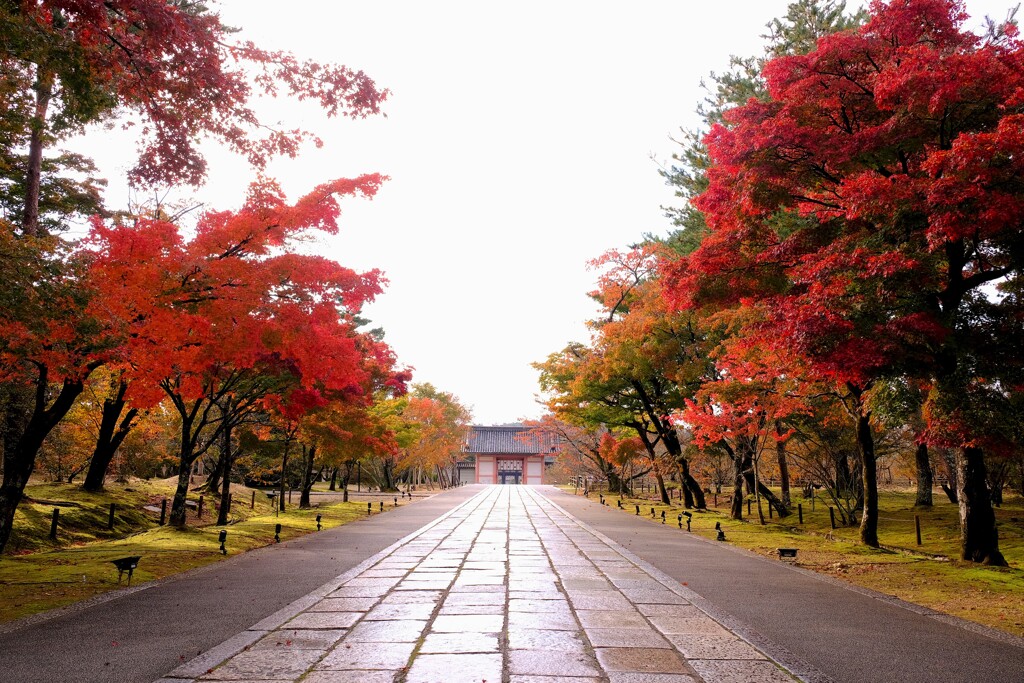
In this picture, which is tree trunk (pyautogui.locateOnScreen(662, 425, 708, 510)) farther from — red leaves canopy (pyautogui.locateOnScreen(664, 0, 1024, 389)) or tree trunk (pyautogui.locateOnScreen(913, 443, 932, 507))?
red leaves canopy (pyautogui.locateOnScreen(664, 0, 1024, 389))

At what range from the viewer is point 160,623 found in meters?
6.19

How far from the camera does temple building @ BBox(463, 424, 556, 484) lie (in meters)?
68.2

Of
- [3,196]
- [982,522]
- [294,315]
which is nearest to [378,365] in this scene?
[294,315]

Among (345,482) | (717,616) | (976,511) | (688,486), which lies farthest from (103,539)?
(688,486)

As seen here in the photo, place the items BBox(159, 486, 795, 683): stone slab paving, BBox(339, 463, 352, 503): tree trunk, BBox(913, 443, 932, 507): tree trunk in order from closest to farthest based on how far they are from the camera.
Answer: BBox(159, 486, 795, 683): stone slab paving < BBox(913, 443, 932, 507): tree trunk < BBox(339, 463, 352, 503): tree trunk

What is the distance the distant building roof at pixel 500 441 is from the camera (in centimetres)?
6706

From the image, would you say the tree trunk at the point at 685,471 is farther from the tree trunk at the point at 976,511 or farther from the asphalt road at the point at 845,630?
the asphalt road at the point at 845,630

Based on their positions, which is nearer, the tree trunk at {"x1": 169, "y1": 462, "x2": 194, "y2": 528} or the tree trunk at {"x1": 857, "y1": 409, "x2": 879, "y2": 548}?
the tree trunk at {"x1": 857, "y1": 409, "x2": 879, "y2": 548}

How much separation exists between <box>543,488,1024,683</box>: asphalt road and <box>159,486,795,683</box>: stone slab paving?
447 mm

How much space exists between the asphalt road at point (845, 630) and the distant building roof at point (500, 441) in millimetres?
55189

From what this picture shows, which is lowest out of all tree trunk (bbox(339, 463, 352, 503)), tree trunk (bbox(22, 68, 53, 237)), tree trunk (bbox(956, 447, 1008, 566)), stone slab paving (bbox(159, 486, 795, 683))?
tree trunk (bbox(339, 463, 352, 503))

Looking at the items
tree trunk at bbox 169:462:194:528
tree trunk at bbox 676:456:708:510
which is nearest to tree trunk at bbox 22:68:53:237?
tree trunk at bbox 169:462:194:528

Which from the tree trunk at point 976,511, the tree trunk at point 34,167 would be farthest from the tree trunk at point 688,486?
the tree trunk at point 34,167

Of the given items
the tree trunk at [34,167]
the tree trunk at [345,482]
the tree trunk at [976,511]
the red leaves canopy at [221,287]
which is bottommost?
the tree trunk at [345,482]
